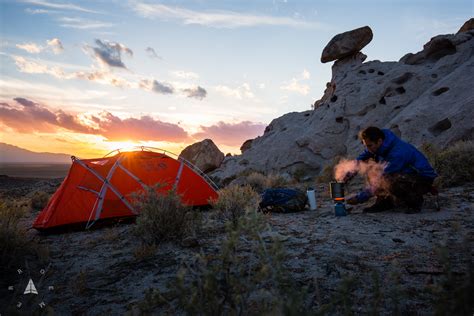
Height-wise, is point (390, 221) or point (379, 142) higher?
point (379, 142)

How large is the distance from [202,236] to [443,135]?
900cm

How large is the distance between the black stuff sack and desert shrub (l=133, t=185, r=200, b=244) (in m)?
2.61

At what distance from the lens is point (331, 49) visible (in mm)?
20047

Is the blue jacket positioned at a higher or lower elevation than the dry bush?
higher

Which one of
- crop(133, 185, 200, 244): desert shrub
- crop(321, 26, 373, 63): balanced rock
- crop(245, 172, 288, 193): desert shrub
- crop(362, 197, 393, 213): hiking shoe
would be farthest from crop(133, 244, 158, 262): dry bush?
crop(321, 26, 373, 63): balanced rock

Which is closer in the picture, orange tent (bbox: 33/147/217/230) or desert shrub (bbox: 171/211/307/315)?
desert shrub (bbox: 171/211/307/315)

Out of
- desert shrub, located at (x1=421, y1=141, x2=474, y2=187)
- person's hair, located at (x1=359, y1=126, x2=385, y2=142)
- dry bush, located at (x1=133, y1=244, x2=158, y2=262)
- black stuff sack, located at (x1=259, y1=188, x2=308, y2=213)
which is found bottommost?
dry bush, located at (x1=133, y1=244, x2=158, y2=262)

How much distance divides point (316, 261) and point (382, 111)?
12.4 meters

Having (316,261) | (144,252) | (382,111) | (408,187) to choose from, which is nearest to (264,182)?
(382,111)

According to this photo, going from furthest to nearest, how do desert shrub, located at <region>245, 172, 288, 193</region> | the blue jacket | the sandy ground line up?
1. desert shrub, located at <region>245, 172, 288, 193</region>
2. the blue jacket
3. the sandy ground

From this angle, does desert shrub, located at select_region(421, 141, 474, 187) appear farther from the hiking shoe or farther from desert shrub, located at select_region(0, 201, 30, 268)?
desert shrub, located at select_region(0, 201, 30, 268)

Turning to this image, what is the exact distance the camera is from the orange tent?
6242mm

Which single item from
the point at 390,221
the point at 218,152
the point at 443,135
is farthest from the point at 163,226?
the point at 218,152

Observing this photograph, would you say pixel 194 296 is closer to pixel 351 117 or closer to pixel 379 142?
pixel 379 142
